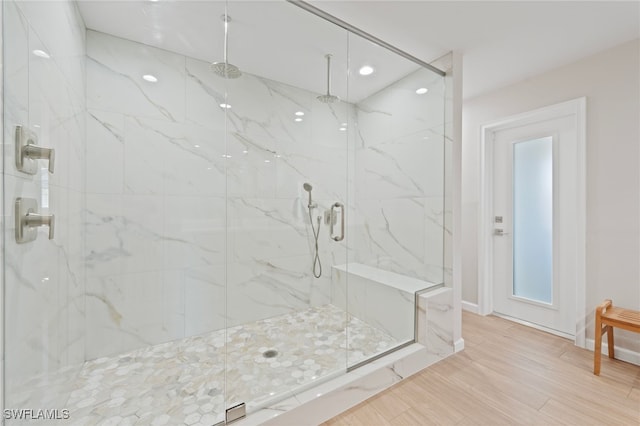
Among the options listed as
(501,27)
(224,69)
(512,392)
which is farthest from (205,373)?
(501,27)

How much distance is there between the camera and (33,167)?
1.00 m

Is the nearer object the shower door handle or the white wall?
the white wall

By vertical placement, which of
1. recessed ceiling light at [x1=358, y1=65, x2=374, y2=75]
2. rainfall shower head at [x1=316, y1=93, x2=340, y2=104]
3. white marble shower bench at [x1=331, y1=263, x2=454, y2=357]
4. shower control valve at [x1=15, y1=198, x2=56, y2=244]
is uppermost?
recessed ceiling light at [x1=358, y1=65, x2=374, y2=75]

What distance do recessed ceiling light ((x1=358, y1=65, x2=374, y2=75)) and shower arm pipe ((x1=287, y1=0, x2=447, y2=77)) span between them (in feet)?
0.64

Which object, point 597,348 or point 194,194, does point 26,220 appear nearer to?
point 194,194

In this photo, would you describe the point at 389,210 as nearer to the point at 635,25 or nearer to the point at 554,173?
the point at 554,173

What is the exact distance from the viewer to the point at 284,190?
2.38 metres

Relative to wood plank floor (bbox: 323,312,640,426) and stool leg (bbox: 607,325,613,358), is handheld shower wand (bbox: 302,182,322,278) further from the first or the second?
stool leg (bbox: 607,325,613,358)

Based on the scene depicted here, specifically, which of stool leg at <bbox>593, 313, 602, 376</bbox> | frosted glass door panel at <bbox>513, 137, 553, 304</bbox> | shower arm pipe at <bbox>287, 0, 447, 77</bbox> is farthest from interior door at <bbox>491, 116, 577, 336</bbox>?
shower arm pipe at <bbox>287, 0, 447, 77</bbox>

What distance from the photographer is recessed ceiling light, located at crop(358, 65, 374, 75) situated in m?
2.32

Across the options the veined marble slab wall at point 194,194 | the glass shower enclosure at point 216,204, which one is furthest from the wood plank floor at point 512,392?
the veined marble slab wall at point 194,194

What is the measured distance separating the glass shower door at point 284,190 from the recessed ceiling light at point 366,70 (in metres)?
0.15

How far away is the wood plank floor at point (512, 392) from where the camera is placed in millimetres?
1547

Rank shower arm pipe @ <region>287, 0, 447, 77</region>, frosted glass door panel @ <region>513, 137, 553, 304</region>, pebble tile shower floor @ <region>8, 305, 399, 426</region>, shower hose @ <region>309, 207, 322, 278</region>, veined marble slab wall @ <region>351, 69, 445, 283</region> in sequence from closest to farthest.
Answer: pebble tile shower floor @ <region>8, 305, 399, 426</region> → shower arm pipe @ <region>287, 0, 447, 77</region> → veined marble slab wall @ <region>351, 69, 445, 283</region> → shower hose @ <region>309, 207, 322, 278</region> → frosted glass door panel @ <region>513, 137, 553, 304</region>
